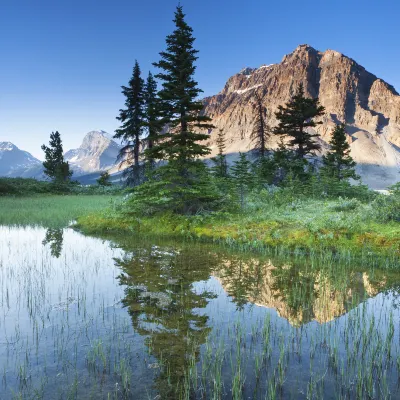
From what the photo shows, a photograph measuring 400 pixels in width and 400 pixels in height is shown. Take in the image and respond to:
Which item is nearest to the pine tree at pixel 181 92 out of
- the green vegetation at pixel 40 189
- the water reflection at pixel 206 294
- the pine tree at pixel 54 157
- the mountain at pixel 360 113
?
the water reflection at pixel 206 294

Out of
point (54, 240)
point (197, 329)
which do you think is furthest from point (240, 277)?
point (54, 240)

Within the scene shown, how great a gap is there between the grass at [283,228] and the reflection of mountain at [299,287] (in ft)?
6.64

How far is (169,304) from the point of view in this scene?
7629 millimetres

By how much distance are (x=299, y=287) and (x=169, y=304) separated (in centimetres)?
381

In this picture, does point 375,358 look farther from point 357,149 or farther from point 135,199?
point 357,149

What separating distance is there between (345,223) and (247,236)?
4452mm

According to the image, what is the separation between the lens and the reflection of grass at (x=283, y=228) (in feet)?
41.6

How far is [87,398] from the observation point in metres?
4.38

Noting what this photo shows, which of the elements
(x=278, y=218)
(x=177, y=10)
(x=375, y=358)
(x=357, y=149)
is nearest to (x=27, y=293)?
(x=375, y=358)

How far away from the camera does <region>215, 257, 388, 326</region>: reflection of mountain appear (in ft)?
24.4

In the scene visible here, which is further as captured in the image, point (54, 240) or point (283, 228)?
point (54, 240)

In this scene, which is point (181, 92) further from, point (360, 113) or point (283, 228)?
point (360, 113)

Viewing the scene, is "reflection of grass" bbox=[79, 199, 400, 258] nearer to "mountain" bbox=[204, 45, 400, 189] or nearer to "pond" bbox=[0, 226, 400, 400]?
"pond" bbox=[0, 226, 400, 400]

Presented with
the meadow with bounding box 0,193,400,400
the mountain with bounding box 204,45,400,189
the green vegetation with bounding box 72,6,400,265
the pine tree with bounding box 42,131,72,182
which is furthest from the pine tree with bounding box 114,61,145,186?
the mountain with bounding box 204,45,400,189
